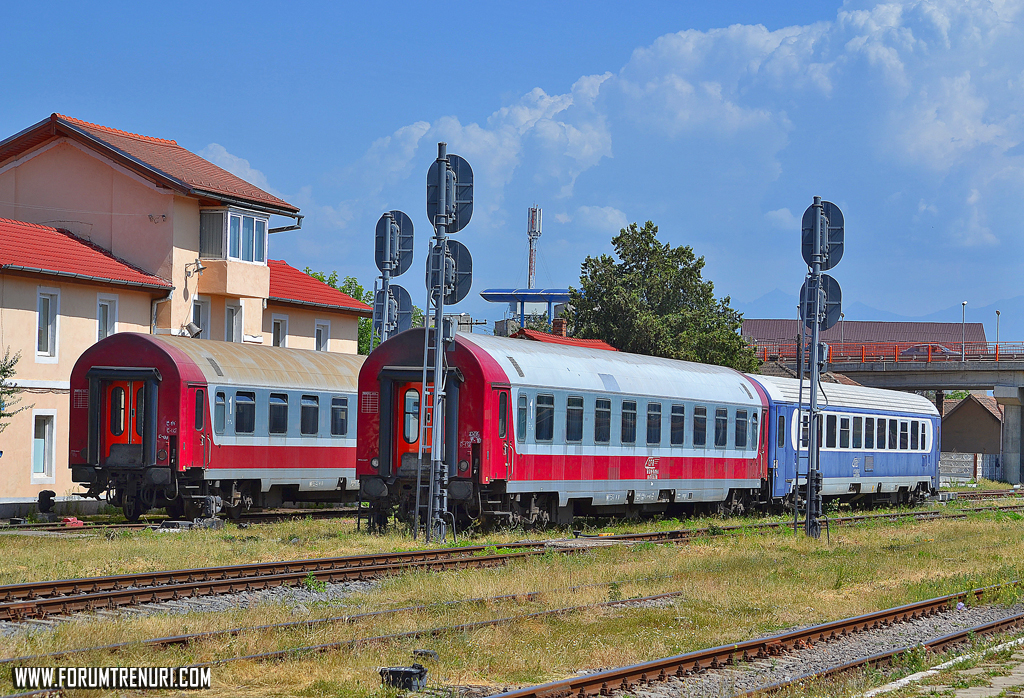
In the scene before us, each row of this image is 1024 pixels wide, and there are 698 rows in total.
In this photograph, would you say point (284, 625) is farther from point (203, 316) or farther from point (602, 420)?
point (203, 316)

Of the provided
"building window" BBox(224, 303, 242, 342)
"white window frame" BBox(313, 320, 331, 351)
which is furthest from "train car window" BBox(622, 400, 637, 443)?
"white window frame" BBox(313, 320, 331, 351)

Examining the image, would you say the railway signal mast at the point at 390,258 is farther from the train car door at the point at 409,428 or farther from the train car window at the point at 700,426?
the train car window at the point at 700,426

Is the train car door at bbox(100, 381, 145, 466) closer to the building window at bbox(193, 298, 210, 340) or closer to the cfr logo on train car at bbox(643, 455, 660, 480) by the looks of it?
the cfr logo on train car at bbox(643, 455, 660, 480)

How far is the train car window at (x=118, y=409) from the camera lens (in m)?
23.5

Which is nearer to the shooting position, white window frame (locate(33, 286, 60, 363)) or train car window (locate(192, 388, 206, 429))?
train car window (locate(192, 388, 206, 429))

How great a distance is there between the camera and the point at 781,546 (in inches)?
833

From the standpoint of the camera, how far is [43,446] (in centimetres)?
2892

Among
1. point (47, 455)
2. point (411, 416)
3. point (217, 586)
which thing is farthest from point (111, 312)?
point (217, 586)

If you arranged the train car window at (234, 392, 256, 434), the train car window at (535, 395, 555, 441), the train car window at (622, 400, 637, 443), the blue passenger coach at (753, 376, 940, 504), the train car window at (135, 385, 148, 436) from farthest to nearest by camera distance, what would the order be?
the blue passenger coach at (753, 376, 940, 504) < the train car window at (234, 392, 256, 434) < the train car window at (622, 400, 637, 443) < the train car window at (135, 385, 148, 436) < the train car window at (535, 395, 555, 441)

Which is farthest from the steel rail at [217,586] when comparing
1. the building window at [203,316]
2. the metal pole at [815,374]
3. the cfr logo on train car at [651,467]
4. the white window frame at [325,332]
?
the white window frame at [325,332]

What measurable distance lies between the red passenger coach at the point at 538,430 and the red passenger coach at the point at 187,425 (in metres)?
3.22

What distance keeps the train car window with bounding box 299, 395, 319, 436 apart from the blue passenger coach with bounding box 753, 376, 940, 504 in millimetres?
10146

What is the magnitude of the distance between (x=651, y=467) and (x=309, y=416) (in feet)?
23.3

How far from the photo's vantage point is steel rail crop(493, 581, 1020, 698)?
946 centimetres
